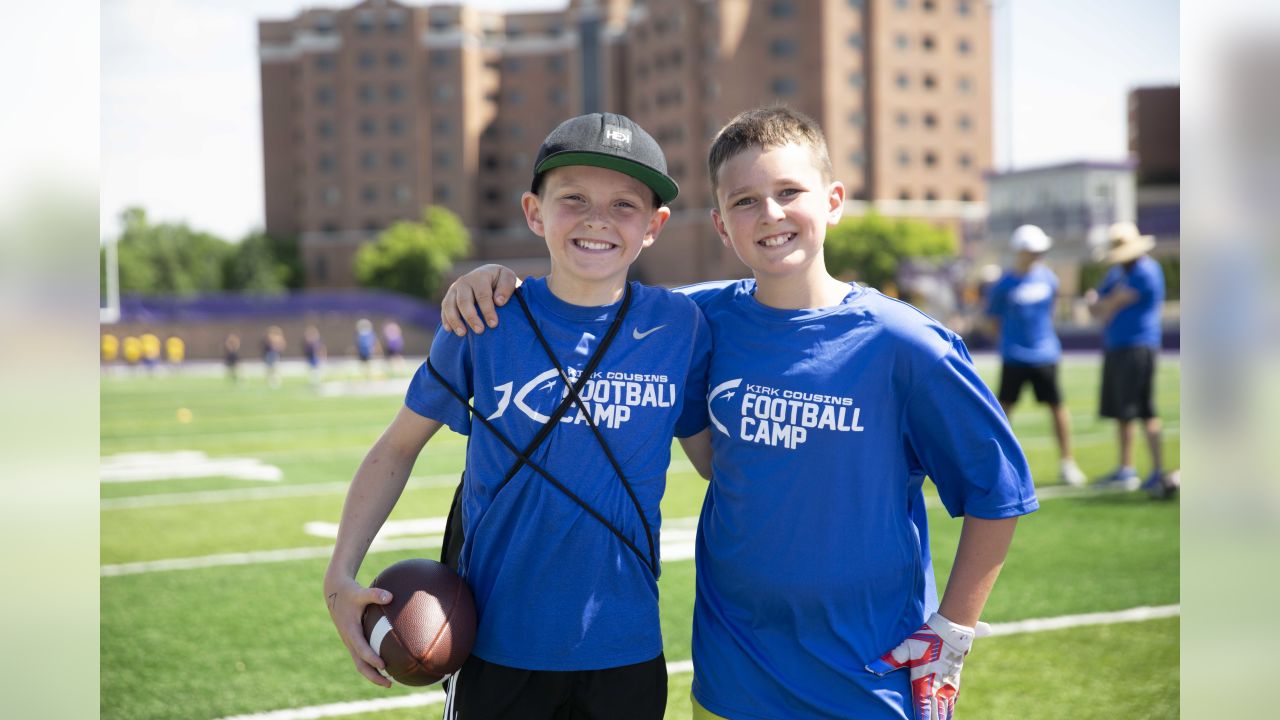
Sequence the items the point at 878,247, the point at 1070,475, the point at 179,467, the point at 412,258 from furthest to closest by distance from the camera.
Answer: the point at 412,258
the point at 878,247
the point at 179,467
the point at 1070,475

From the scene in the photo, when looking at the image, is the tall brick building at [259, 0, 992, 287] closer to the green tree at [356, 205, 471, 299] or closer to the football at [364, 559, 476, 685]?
the green tree at [356, 205, 471, 299]

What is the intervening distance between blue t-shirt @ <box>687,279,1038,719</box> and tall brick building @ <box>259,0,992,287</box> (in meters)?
72.5

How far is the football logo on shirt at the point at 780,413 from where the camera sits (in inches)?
88.7

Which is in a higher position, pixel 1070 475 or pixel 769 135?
pixel 769 135

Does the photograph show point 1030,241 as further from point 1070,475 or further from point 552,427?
point 552,427

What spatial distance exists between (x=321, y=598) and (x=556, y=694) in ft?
13.3

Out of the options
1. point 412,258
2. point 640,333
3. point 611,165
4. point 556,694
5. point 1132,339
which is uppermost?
point 412,258

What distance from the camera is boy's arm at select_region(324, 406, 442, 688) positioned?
2256 millimetres

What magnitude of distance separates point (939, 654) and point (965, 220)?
81.6 m

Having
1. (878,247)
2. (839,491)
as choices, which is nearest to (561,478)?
(839,491)

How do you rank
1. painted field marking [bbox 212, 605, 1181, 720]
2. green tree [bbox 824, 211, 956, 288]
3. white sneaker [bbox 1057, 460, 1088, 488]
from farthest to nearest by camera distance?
green tree [bbox 824, 211, 956, 288] < white sneaker [bbox 1057, 460, 1088, 488] < painted field marking [bbox 212, 605, 1181, 720]

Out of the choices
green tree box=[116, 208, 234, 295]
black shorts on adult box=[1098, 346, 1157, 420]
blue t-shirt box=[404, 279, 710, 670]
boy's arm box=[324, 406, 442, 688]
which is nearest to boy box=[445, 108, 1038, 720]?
blue t-shirt box=[404, 279, 710, 670]

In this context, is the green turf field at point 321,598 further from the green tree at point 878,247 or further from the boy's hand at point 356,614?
the green tree at point 878,247

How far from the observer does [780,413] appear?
2.29 m
